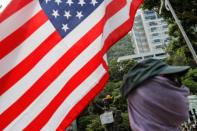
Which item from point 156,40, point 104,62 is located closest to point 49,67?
point 104,62

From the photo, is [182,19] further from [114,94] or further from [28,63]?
[114,94]

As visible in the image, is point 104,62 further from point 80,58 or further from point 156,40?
point 156,40

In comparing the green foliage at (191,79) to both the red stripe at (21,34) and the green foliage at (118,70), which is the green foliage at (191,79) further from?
the red stripe at (21,34)

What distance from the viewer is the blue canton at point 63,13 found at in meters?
3.90

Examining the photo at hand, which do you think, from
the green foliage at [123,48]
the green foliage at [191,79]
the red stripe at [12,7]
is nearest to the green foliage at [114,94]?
the green foliage at [191,79]

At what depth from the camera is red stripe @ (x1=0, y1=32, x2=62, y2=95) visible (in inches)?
139

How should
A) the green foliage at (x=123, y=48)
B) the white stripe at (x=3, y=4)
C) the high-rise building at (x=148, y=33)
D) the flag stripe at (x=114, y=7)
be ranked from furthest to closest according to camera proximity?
1. the high-rise building at (x=148, y=33)
2. the green foliage at (x=123, y=48)
3. the flag stripe at (x=114, y=7)
4. the white stripe at (x=3, y=4)

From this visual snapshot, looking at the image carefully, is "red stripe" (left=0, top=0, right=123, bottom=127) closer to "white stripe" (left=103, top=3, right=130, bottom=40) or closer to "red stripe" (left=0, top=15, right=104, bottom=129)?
"red stripe" (left=0, top=15, right=104, bottom=129)

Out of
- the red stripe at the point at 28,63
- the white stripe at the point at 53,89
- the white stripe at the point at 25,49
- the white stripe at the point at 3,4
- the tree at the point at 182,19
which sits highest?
the white stripe at the point at 3,4

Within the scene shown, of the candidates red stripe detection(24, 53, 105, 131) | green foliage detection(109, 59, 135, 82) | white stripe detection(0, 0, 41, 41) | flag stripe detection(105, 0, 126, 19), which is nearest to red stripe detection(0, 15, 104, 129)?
red stripe detection(24, 53, 105, 131)

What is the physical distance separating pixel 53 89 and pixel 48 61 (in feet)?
0.74

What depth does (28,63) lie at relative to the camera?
3654mm

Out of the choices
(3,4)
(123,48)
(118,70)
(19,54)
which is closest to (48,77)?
(19,54)

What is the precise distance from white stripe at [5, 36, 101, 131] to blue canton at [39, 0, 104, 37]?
21 cm
